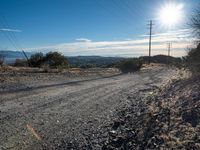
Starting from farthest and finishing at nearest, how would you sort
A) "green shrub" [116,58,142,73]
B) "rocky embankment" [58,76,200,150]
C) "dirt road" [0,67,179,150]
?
"green shrub" [116,58,142,73] → "dirt road" [0,67,179,150] → "rocky embankment" [58,76,200,150]

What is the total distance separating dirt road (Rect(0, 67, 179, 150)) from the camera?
870 centimetres

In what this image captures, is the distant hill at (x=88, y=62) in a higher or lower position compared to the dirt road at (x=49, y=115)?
lower

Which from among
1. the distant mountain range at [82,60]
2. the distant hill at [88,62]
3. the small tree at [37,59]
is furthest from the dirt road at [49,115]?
the distant hill at [88,62]

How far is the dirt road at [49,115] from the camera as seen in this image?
8.70m

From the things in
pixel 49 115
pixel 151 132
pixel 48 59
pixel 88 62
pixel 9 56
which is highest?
pixel 9 56

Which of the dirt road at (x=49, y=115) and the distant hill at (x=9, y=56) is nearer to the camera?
the dirt road at (x=49, y=115)

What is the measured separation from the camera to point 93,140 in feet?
28.6

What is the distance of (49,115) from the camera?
38.3ft

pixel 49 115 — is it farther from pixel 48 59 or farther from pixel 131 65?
pixel 48 59

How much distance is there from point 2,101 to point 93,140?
270 inches

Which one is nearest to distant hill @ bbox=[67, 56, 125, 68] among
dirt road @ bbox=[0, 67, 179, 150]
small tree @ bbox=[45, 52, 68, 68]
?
small tree @ bbox=[45, 52, 68, 68]

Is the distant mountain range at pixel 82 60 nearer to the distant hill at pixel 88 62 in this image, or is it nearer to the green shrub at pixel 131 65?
the distant hill at pixel 88 62

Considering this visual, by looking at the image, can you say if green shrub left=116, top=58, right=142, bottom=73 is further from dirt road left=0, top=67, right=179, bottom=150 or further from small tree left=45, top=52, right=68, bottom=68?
dirt road left=0, top=67, right=179, bottom=150

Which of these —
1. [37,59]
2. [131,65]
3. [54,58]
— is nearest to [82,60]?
[54,58]
